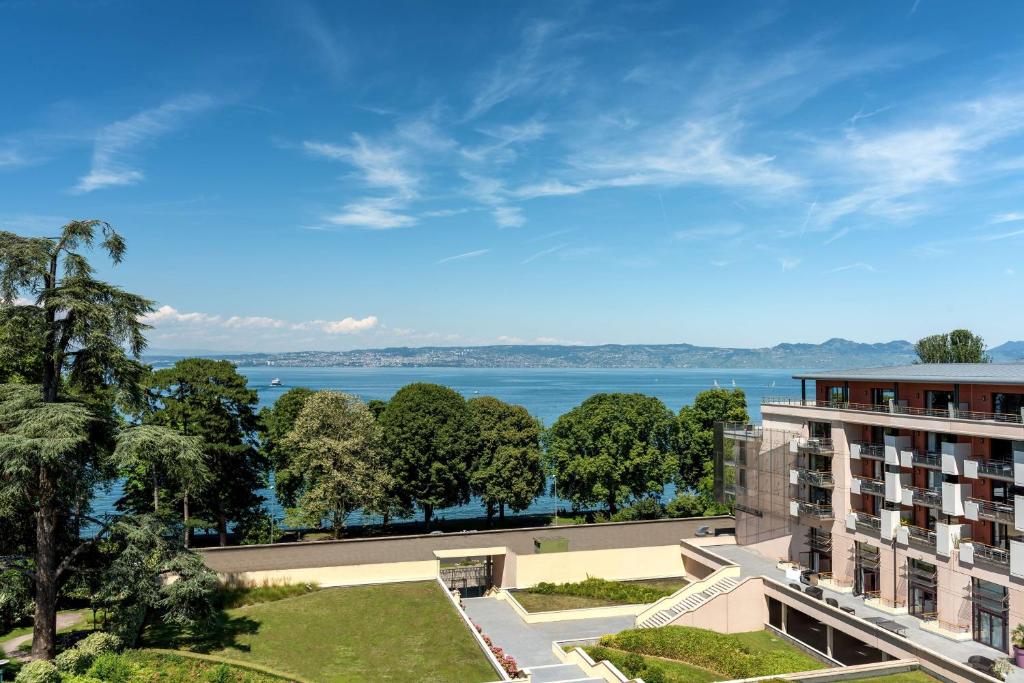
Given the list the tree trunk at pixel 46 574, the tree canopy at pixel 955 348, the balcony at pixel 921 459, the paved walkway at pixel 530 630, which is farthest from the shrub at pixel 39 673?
the tree canopy at pixel 955 348

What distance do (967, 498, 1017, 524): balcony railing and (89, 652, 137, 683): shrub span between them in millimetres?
29967

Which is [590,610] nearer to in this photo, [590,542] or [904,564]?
[590,542]

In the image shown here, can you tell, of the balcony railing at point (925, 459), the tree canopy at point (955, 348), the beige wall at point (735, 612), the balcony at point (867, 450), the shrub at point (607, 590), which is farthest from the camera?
the tree canopy at point (955, 348)

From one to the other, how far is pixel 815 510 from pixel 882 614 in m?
5.82

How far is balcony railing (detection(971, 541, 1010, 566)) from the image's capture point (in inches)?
996

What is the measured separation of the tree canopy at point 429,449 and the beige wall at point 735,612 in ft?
61.0

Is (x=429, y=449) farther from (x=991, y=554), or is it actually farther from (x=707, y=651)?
(x=991, y=554)

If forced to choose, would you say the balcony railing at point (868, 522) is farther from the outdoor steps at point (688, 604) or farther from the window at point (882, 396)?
the outdoor steps at point (688, 604)

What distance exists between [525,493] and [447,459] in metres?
5.67

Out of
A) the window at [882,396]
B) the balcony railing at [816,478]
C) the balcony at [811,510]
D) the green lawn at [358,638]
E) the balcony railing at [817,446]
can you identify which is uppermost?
the window at [882,396]

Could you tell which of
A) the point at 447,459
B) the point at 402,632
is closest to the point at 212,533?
the point at 447,459

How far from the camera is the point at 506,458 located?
46281 mm

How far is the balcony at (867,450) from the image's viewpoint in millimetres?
31406

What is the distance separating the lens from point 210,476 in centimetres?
2494
